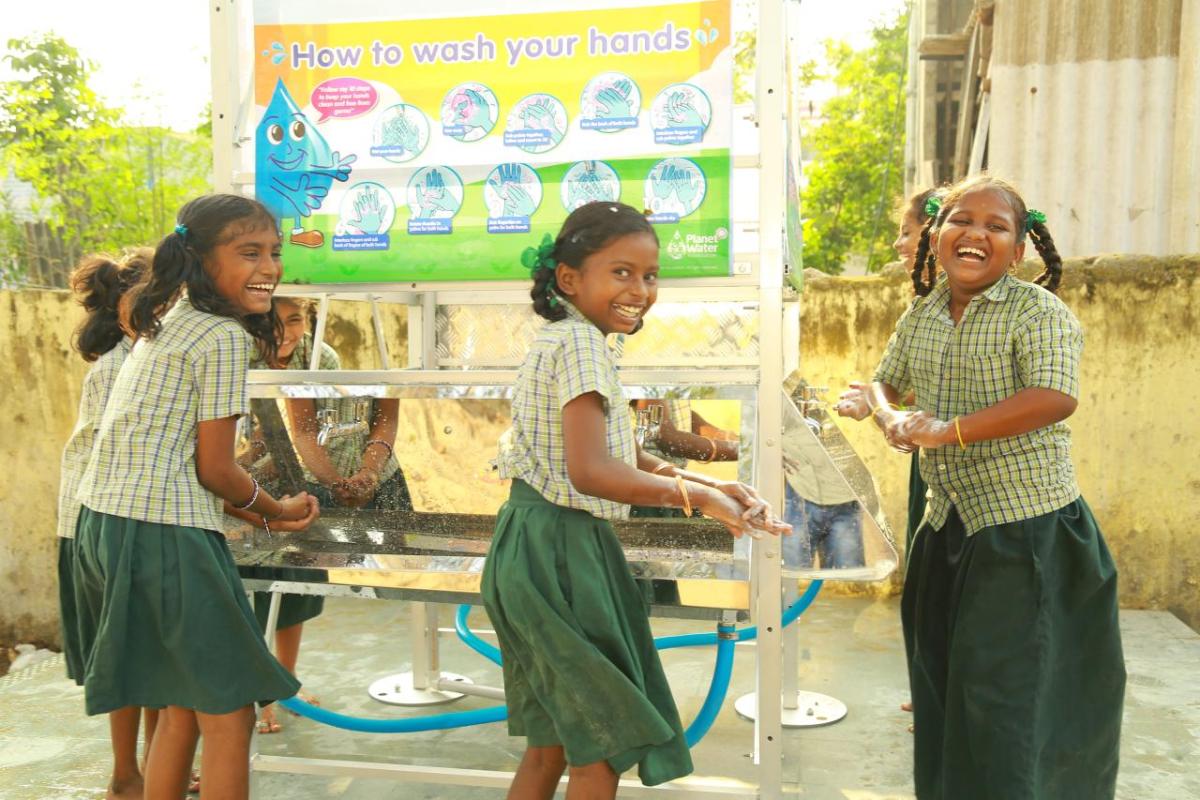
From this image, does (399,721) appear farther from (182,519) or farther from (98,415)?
(98,415)

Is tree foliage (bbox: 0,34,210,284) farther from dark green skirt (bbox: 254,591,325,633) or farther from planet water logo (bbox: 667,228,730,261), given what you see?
planet water logo (bbox: 667,228,730,261)

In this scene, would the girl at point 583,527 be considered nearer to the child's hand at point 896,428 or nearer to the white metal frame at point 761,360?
the white metal frame at point 761,360

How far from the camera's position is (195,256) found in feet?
7.50

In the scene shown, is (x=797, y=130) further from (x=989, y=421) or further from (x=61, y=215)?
(x=61, y=215)

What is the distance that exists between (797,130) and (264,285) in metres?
1.53

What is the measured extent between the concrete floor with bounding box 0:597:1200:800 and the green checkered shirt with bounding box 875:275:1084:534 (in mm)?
1062

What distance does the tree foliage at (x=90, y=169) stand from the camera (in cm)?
888

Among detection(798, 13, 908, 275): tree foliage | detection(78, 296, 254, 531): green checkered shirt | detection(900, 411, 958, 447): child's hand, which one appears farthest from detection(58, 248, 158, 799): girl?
detection(798, 13, 908, 275): tree foliage

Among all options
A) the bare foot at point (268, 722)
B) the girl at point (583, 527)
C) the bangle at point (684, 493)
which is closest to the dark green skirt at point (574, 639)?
the girl at point (583, 527)

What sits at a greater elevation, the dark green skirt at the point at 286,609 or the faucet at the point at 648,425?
the faucet at the point at 648,425

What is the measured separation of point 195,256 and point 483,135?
0.72 meters

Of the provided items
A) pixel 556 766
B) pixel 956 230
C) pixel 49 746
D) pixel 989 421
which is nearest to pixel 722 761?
pixel 556 766

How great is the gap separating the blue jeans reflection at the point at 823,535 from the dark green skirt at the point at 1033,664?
0.22m

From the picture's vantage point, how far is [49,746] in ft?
11.0
